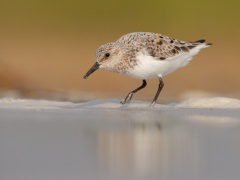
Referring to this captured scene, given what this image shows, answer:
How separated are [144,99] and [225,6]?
4.09m

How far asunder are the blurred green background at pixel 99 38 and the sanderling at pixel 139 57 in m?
1.67

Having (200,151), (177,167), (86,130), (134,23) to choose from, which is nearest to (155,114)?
(86,130)

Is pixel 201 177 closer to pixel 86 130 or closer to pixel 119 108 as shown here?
pixel 86 130

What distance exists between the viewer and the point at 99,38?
50.0ft

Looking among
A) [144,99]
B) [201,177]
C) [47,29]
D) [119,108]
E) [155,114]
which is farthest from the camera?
[47,29]

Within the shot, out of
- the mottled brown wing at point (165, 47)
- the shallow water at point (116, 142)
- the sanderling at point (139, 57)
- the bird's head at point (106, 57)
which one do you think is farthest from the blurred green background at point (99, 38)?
the shallow water at point (116, 142)

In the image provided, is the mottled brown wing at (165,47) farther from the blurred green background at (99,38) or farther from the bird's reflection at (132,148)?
the bird's reflection at (132,148)

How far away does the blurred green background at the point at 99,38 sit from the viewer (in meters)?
13.5

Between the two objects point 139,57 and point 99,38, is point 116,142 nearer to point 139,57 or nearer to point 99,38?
point 139,57

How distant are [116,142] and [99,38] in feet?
25.2

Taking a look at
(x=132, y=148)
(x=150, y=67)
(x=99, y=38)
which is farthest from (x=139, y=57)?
(x=99, y=38)

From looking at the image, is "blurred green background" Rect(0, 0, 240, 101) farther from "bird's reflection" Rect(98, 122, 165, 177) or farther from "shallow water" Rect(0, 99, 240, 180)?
"bird's reflection" Rect(98, 122, 165, 177)

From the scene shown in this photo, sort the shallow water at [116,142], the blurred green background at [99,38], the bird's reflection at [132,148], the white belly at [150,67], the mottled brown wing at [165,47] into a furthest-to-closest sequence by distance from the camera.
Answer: the blurred green background at [99,38] → the mottled brown wing at [165,47] → the white belly at [150,67] → the bird's reflection at [132,148] → the shallow water at [116,142]

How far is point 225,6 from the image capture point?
15.8 metres
